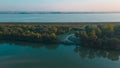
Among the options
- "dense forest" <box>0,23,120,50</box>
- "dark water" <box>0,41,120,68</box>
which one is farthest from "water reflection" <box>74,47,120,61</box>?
"dense forest" <box>0,23,120,50</box>

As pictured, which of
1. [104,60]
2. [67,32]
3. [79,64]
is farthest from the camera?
[67,32]

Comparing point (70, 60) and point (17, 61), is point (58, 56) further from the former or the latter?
point (17, 61)

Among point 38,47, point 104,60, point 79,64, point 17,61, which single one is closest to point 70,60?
point 79,64

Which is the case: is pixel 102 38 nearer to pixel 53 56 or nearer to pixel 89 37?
pixel 89 37

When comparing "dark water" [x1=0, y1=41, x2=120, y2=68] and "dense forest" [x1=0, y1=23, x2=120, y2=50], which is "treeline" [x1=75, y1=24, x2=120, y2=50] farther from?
"dark water" [x1=0, y1=41, x2=120, y2=68]

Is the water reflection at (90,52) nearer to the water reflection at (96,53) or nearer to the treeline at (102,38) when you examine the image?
the water reflection at (96,53)

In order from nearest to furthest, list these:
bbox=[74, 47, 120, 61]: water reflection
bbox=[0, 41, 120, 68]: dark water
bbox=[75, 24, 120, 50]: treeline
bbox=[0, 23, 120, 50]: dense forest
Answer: bbox=[0, 41, 120, 68]: dark water < bbox=[74, 47, 120, 61]: water reflection < bbox=[75, 24, 120, 50]: treeline < bbox=[0, 23, 120, 50]: dense forest
